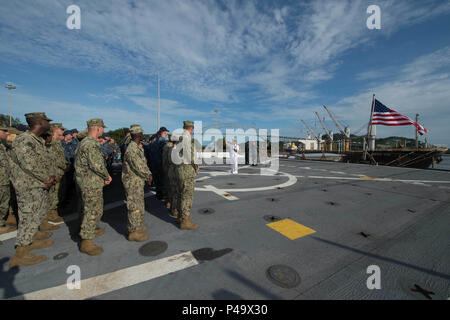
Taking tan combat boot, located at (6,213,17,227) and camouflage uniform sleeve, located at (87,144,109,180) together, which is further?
tan combat boot, located at (6,213,17,227)

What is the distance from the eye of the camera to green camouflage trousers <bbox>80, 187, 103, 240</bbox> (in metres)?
2.77

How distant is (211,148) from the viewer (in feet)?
73.5

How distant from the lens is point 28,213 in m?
2.63

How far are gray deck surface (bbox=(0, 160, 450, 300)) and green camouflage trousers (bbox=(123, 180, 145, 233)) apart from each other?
12.4 inches

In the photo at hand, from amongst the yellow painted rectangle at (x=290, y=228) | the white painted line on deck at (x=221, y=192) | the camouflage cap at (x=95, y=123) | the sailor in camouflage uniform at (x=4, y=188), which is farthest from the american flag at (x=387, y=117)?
the sailor in camouflage uniform at (x=4, y=188)

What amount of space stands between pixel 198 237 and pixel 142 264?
38.5 inches

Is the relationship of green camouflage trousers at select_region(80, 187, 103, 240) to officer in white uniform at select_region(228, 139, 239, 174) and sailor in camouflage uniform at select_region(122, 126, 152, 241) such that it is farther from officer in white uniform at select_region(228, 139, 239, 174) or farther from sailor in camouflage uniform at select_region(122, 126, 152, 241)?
officer in white uniform at select_region(228, 139, 239, 174)

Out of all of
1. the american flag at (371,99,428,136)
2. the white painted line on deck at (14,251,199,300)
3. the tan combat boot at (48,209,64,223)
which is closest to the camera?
the white painted line on deck at (14,251,199,300)

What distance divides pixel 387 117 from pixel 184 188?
18441 mm

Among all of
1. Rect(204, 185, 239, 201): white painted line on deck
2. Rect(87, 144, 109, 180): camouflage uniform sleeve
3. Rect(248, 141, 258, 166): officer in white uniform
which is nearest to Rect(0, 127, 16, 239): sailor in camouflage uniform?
Rect(87, 144, 109, 180): camouflage uniform sleeve

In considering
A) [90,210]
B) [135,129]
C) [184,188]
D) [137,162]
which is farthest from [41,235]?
[184,188]

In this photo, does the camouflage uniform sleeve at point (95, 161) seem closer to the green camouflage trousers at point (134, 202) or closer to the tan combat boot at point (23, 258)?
the green camouflage trousers at point (134, 202)

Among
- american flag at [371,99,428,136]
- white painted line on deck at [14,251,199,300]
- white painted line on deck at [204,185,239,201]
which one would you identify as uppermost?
american flag at [371,99,428,136]

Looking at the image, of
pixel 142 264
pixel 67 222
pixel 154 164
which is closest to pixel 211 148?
pixel 154 164
